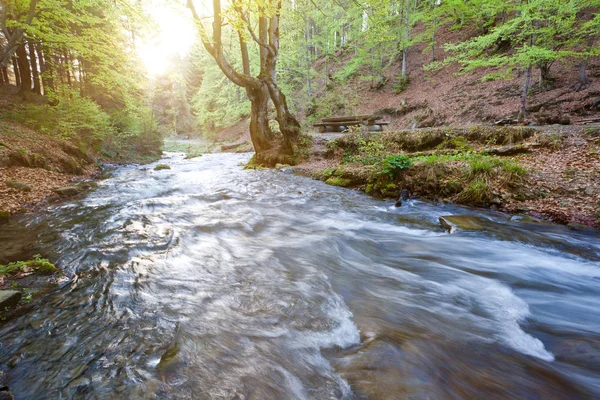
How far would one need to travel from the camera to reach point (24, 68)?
1238 centimetres

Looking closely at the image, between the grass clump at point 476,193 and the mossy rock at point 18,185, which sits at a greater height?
the mossy rock at point 18,185

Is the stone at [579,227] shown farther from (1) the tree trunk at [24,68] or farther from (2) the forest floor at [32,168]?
(1) the tree trunk at [24,68]

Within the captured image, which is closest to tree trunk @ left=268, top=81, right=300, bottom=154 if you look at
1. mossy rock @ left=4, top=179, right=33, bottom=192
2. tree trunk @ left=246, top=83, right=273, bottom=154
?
tree trunk @ left=246, top=83, right=273, bottom=154

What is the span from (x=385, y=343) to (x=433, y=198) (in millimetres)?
4559

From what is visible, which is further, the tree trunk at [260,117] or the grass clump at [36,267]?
the tree trunk at [260,117]

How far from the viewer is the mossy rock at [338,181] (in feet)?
25.5

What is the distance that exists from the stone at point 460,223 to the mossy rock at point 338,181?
324 centimetres

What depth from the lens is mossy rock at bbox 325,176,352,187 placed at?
776cm

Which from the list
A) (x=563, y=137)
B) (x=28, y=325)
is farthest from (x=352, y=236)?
(x=563, y=137)

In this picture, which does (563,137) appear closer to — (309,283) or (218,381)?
(309,283)

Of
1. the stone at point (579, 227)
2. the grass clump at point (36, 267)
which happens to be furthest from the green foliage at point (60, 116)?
the stone at point (579, 227)

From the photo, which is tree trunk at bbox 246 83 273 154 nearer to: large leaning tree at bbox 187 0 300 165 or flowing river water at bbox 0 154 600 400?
large leaning tree at bbox 187 0 300 165

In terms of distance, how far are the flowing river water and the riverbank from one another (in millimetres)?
503

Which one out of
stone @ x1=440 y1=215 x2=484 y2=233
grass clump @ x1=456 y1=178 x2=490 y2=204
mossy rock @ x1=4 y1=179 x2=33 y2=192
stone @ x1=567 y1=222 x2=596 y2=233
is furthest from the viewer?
mossy rock @ x1=4 y1=179 x2=33 y2=192
